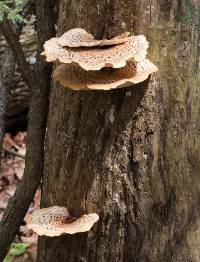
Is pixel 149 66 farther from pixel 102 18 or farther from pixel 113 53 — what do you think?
pixel 102 18

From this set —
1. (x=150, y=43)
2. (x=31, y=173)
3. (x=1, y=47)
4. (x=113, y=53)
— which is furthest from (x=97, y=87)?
(x=1, y=47)

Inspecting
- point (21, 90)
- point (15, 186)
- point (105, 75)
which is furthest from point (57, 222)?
point (21, 90)

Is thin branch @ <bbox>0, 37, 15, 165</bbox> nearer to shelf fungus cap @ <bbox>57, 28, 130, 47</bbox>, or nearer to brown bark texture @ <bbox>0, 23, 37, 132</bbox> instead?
shelf fungus cap @ <bbox>57, 28, 130, 47</bbox>

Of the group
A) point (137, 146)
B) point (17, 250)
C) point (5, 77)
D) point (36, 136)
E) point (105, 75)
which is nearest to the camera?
point (105, 75)

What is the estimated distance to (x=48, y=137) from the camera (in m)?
2.92

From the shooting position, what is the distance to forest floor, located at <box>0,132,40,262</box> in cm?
481

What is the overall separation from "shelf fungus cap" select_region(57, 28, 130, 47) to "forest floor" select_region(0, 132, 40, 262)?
293cm

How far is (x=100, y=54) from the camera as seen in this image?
2.33 metres

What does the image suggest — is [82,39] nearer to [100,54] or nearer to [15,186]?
[100,54]

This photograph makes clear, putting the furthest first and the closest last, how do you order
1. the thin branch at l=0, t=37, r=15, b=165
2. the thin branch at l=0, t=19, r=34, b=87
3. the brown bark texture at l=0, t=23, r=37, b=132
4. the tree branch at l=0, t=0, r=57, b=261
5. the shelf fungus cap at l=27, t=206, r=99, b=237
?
the brown bark texture at l=0, t=23, r=37, b=132 < the thin branch at l=0, t=37, r=15, b=165 < the tree branch at l=0, t=0, r=57, b=261 < the thin branch at l=0, t=19, r=34, b=87 < the shelf fungus cap at l=27, t=206, r=99, b=237

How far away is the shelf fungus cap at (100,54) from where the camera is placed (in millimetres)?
2264

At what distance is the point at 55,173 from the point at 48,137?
23 cm

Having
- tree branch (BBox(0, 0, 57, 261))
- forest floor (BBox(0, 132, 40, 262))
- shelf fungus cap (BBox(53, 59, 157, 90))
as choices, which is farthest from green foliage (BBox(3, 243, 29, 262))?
shelf fungus cap (BBox(53, 59, 157, 90))

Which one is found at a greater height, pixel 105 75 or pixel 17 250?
pixel 105 75
